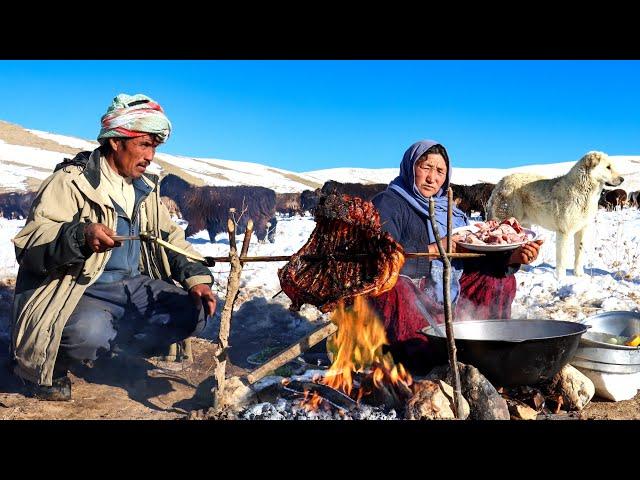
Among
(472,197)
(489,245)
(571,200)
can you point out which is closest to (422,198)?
(489,245)

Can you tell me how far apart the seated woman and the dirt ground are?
1.10m

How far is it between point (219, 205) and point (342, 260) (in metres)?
8.23

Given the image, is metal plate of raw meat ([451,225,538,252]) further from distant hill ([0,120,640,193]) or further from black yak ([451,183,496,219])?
black yak ([451,183,496,219])

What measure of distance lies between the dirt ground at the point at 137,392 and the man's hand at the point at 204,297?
52 cm

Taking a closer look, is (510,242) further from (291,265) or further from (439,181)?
(291,265)

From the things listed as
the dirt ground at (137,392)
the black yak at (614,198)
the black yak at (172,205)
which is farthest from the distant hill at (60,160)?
the dirt ground at (137,392)

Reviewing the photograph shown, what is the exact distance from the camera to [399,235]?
4340 mm

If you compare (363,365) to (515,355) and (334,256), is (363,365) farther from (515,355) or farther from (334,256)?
(515,355)

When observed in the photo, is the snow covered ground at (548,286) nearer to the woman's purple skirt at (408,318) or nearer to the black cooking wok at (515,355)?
the woman's purple skirt at (408,318)

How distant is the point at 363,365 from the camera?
377 centimetres

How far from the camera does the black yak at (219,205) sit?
11164 mm

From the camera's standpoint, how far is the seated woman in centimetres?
403

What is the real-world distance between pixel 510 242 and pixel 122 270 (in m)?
2.83
